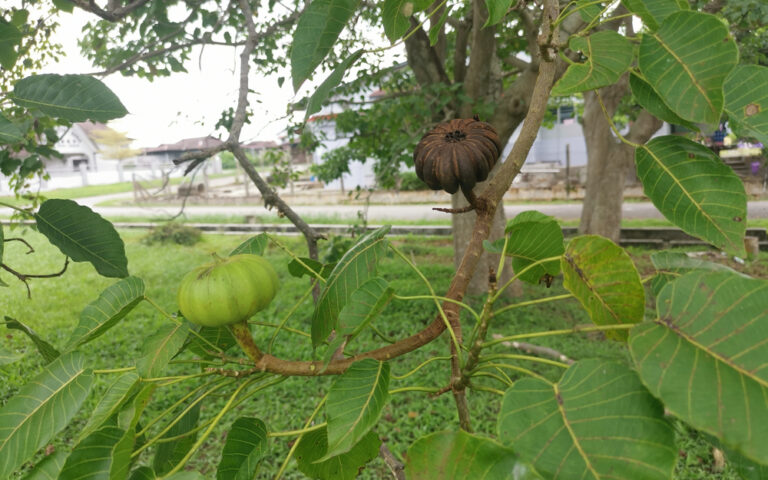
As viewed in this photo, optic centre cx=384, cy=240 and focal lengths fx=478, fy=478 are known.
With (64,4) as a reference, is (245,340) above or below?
below

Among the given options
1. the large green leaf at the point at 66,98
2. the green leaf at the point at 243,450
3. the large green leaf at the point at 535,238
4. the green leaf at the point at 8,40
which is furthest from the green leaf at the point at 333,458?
the green leaf at the point at 8,40

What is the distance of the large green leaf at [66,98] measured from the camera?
978 mm

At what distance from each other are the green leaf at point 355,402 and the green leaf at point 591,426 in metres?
0.19

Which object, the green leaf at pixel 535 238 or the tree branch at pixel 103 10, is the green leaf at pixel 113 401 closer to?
the green leaf at pixel 535 238

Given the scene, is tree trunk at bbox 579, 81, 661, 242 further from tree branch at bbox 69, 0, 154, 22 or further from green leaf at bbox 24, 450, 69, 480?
green leaf at bbox 24, 450, 69, 480

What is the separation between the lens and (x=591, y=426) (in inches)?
17.2

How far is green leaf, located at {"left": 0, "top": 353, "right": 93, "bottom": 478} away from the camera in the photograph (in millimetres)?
668

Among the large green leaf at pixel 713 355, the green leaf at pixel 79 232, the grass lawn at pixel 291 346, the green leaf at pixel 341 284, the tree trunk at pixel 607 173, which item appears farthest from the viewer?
the tree trunk at pixel 607 173

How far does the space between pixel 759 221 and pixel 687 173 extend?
28.7 ft

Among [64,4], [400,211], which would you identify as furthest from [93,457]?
[400,211]

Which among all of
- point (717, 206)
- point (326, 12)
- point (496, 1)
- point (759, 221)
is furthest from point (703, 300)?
point (759, 221)

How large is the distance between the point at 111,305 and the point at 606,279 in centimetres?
79

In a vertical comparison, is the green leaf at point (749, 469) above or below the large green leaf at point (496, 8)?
below

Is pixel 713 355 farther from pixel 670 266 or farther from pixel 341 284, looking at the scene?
pixel 341 284
